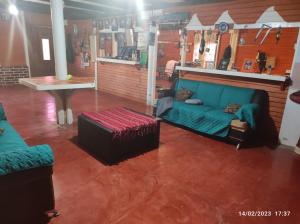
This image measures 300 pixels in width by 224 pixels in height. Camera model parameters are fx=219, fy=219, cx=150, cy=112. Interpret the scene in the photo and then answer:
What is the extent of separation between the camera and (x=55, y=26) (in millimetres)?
3615

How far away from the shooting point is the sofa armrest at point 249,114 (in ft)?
10.8

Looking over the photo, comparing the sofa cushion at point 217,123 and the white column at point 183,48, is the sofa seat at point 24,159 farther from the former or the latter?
the white column at point 183,48

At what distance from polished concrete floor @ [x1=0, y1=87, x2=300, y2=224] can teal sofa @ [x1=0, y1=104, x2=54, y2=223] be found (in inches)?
10.1

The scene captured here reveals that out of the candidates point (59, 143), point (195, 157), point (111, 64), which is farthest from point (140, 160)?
point (111, 64)

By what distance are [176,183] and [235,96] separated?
85.8 inches

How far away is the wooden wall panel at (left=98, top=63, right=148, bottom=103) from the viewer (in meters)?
5.91

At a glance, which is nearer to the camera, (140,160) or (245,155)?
(140,160)

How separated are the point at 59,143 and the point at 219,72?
3080 mm

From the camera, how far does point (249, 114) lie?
3.29 meters

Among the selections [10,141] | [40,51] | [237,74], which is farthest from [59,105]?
[40,51]

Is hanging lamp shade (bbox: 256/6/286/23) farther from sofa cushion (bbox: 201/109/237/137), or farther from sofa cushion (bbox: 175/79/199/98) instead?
sofa cushion (bbox: 201/109/237/137)

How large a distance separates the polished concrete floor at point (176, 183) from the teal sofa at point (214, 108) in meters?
0.28

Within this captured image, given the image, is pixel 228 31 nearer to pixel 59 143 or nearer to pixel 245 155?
pixel 245 155

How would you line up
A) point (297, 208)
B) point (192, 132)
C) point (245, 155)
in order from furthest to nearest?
point (192, 132), point (245, 155), point (297, 208)
